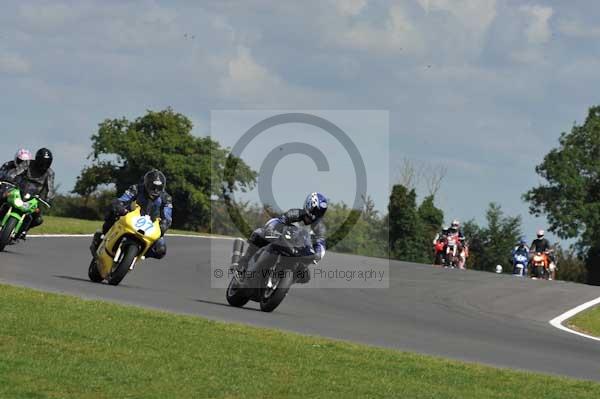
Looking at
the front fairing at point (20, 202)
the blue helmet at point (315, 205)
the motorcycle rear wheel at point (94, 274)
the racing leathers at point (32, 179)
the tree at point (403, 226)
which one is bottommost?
the motorcycle rear wheel at point (94, 274)

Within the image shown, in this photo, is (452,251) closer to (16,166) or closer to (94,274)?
(16,166)

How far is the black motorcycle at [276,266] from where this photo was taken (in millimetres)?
16594

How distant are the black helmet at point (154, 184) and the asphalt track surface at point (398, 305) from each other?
148 cm

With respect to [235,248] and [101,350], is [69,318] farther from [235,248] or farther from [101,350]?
[235,248]

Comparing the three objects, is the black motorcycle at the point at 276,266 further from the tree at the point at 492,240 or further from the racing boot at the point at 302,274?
the tree at the point at 492,240

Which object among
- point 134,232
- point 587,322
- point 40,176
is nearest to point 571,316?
point 587,322

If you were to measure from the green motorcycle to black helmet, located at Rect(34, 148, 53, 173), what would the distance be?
527mm

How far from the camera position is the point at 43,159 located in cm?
2220

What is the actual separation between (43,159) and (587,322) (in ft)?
33.5

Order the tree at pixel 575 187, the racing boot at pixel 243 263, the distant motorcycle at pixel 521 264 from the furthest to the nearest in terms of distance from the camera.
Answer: the tree at pixel 575 187, the distant motorcycle at pixel 521 264, the racing boot at pixel 243 263

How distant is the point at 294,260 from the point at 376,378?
5.24m

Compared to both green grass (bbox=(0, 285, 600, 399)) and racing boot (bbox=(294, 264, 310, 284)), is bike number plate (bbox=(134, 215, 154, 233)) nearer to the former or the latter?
racing boot (bbox=(294, 264, 310, 284))

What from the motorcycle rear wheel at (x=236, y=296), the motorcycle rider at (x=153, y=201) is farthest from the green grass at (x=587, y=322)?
the motorcycle rider at (x=153, y=201)

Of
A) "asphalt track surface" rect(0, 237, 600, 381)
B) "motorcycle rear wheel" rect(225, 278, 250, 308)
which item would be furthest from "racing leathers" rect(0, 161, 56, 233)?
"motorcycle rear wheel" rect(225, 278, 250, 308)
